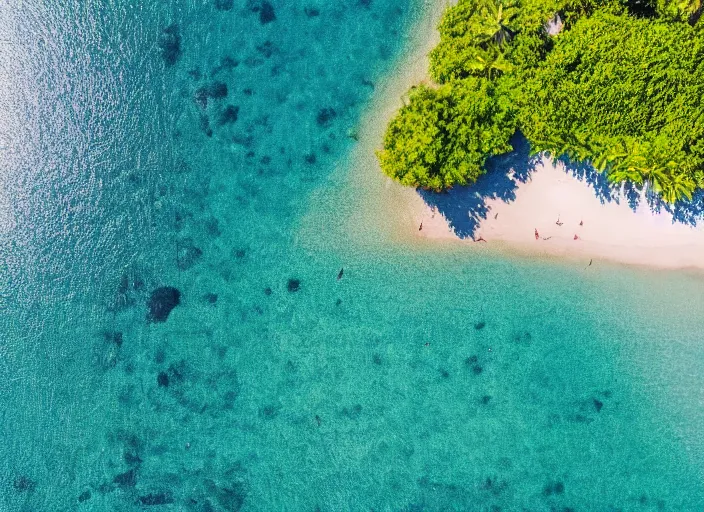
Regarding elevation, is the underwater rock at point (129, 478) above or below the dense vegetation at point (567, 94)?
below

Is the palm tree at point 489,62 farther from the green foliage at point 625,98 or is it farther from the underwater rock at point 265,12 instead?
the underwater rock at point 265,12

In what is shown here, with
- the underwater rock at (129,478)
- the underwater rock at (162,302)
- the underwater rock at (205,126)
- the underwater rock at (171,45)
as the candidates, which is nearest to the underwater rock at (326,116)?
the underwater rock at (205,126)

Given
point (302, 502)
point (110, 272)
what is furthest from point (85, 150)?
point (302, 502)

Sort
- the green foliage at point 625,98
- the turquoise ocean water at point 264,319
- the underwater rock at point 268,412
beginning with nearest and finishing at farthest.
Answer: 1. the green foliage at point 625,98
2. the turquoise ocean water at point 264,319
3. the underwater rock at point 268,412

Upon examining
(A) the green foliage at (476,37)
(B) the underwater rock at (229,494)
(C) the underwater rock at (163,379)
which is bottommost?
(B) the underwater rock at (229,494)

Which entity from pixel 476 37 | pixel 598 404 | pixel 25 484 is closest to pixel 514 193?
pixel 476 37

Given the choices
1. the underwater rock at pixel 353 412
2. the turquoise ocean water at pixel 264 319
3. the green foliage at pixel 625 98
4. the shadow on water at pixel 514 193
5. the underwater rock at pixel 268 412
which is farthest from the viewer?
the underwater rock at pixel 268 412

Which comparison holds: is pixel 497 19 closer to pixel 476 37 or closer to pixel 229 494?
pixel 476 37

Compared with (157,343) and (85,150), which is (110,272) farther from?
(85,150)
